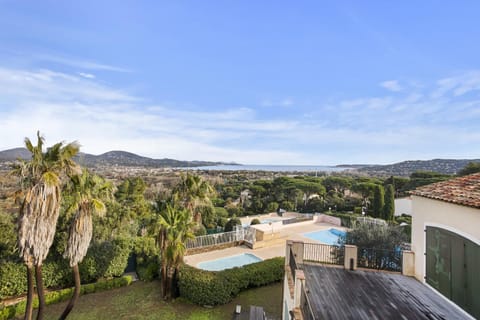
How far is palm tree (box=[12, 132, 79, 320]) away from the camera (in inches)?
256

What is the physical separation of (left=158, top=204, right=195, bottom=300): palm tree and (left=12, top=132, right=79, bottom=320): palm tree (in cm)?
382

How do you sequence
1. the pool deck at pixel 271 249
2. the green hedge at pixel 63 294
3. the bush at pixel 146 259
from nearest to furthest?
the green hedge at pixel 63 294 < the bush at pixel 146 259 < the pool deck at pixel 271 249

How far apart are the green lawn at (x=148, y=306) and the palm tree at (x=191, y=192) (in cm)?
419

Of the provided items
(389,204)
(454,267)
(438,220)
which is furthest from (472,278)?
(389,204)

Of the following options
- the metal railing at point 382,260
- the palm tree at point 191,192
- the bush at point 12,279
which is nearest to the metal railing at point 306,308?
the metal railing at point 382,260

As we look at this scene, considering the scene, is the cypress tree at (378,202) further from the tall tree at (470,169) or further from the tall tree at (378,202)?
the tall tree at (470,169)

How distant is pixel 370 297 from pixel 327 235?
15621 mm

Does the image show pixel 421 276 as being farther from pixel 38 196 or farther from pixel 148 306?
pixel 38 196

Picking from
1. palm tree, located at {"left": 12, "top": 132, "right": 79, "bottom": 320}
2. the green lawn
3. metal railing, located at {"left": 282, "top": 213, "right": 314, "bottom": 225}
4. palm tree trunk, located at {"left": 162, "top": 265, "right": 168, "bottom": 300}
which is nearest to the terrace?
the green lawn

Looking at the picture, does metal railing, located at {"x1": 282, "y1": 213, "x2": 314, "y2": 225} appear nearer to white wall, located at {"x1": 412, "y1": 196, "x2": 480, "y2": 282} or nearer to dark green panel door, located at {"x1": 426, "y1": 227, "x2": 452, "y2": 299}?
white wall, located at {"x1": 412, "y1": 196, "x2": 480, "y2": 282}

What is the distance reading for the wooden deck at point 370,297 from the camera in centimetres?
572

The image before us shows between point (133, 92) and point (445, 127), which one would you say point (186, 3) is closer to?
point (133, 92)

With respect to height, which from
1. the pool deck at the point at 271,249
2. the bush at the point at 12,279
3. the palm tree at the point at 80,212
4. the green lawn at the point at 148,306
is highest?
the palm tree at the point at 80,212

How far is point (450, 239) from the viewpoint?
6461mm
